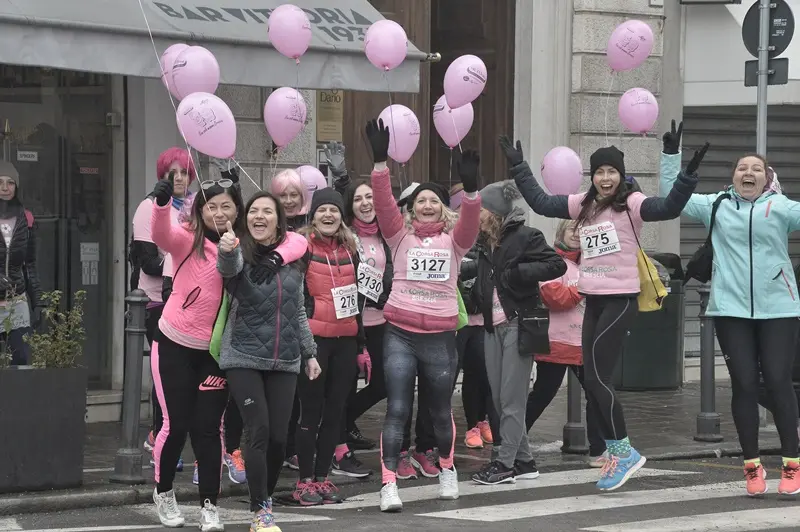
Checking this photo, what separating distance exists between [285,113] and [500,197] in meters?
1.69

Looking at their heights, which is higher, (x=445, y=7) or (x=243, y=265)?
(x=445, y=7)

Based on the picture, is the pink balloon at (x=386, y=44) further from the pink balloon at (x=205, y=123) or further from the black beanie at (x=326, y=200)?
the pink balloon at (x=205, y=123)

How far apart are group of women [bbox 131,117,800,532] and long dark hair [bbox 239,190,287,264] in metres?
0.01

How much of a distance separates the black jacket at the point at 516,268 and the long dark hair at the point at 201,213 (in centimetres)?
215

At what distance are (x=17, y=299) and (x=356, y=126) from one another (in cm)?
406

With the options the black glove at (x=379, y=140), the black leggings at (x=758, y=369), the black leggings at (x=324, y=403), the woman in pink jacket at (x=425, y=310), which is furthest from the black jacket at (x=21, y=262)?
the black leggings at (x=758, y=369)

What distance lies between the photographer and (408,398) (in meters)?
8.98

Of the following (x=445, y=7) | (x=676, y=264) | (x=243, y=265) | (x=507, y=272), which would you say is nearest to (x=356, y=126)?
(x=445, y=7)

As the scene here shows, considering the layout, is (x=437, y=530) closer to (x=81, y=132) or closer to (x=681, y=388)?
(x=81, y=132)

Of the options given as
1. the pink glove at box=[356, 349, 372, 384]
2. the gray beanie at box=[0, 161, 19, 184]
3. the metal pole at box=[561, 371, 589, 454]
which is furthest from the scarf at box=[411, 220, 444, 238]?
the gray beanie at box=[0, 161, 19, 184]

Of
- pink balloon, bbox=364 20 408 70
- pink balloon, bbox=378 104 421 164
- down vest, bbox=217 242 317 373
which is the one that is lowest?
down vest, bbox=217 242 317 373

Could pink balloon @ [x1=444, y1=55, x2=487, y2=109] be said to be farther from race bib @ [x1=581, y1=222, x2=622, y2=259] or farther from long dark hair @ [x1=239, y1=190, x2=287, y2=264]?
long dark hair @ [x1=239, y1=190, x2=287, y2=264]

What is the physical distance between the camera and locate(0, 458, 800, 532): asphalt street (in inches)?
319

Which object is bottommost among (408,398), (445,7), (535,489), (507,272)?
(535,489)
